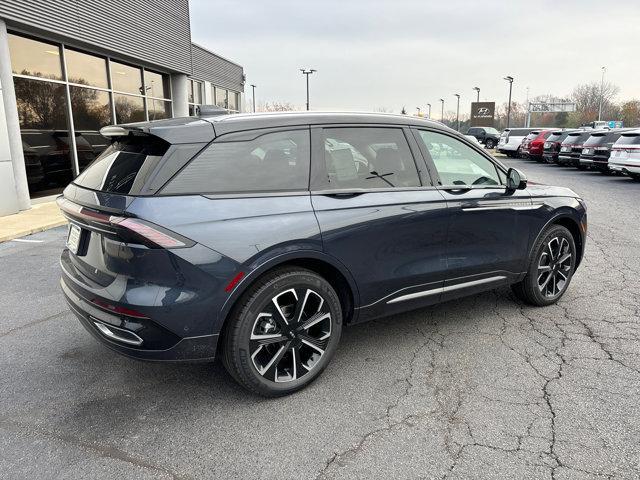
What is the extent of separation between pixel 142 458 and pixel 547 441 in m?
2.15

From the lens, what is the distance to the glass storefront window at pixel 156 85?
15828 mm

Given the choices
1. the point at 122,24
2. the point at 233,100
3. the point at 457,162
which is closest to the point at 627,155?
the point at 457,162

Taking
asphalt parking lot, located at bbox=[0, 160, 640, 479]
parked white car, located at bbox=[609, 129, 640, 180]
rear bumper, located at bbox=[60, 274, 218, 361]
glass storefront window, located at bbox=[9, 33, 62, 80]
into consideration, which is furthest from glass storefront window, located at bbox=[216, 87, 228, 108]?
rear bumper, located at bbox=[60, 274, 218, 361]

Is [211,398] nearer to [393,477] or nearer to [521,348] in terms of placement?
[393,477]

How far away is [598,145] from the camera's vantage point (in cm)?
1772

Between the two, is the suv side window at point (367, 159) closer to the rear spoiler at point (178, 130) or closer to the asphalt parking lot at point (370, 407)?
the rear spoiler at point (178, 130)

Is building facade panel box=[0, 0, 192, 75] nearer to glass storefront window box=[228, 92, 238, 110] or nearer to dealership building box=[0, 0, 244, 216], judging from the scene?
dealership building box=[0, 0, 244, 216]

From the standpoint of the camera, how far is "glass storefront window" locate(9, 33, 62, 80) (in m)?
9.98

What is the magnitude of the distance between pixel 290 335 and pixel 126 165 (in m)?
1.44

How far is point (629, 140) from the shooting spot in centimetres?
1502

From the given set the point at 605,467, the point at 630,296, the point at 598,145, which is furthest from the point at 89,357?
the point at 598,145

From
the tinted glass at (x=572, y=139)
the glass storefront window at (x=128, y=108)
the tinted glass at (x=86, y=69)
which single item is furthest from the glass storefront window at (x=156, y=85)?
the tinted glass at (x=572, y=139)

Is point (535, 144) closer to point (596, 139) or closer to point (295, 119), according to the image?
point (596, 139)

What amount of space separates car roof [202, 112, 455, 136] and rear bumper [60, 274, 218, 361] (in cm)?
120
